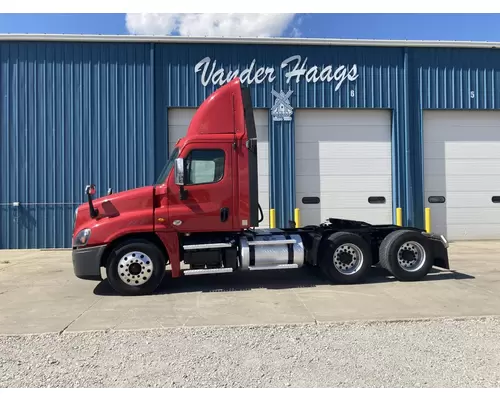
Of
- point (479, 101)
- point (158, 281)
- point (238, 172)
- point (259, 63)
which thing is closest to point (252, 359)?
point (158, 281)

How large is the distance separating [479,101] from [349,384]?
13.6 metres

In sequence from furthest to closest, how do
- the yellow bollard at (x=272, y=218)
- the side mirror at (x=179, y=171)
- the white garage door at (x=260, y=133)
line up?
the white garage door at (x=260, y=133)
the yellow bollard at (x=272, y=218)
the side mirror at (x=179, y=171)

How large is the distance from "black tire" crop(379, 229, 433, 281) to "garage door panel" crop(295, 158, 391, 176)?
6270 millimetres

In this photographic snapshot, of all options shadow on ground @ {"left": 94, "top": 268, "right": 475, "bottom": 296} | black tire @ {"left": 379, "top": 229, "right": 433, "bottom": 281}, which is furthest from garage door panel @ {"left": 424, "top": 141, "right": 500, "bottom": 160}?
black tire @ {"left": 379, "top": 229, "right": 433, "bottom": 281}

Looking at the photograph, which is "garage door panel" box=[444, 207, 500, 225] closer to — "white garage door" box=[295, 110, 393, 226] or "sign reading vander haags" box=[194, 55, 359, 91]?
"white garage door" box=[295, 110, 393, 226]

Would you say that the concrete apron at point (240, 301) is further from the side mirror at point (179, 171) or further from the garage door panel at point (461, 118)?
the garage door panel at point (461, 118)

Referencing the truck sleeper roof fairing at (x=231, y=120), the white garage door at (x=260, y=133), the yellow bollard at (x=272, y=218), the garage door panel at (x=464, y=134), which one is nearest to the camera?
the truck sleeper roof fairing at (x=231, y=120)

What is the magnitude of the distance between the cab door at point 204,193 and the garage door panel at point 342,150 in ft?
23.0

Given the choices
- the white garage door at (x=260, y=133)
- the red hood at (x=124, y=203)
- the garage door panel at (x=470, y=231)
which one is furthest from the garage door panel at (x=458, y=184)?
the red hood at (x=124, y=203)

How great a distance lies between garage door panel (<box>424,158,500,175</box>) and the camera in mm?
14148

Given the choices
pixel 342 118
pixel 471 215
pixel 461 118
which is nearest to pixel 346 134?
pixel 342 118

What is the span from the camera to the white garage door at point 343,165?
1371 cm

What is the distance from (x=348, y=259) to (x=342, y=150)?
6.97m

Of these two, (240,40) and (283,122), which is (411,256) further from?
(240,40)
